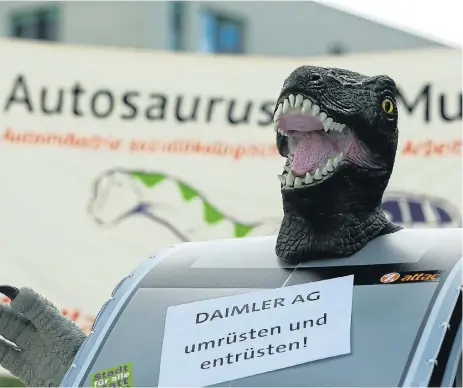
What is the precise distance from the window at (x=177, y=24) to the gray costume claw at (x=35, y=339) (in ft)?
35.9

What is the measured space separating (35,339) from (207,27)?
1188 centimetres

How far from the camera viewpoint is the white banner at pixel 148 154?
20.4 feet

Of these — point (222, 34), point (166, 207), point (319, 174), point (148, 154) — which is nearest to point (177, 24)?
point (222, 34)

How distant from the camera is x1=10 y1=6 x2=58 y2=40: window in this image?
15172 millimetres

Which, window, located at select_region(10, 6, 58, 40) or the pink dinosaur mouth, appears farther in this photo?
window, located at select_region(10, 6, 58, 40)

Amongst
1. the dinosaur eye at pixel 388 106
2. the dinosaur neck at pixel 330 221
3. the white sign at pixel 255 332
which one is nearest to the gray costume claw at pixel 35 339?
the white sign at pixel 255 332

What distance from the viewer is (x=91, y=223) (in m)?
6.25

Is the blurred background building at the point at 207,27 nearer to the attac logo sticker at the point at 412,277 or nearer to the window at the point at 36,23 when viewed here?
the window at the point at 36,23

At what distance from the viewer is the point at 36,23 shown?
15391 mm

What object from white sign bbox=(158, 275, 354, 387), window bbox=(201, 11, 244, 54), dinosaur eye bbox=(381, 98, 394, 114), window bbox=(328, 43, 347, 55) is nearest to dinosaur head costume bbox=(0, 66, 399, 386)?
dinosaur eye bbox=(381, 98, 394, 114)

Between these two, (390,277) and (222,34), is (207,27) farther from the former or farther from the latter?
(390,277)

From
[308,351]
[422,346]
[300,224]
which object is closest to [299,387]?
[308,351]

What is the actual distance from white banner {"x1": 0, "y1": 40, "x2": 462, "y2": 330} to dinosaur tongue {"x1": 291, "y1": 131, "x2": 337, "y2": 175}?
333 cm

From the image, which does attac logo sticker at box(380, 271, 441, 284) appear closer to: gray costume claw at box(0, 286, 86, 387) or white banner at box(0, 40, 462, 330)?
gray costume claw at box(0, 286, 86, 387)
